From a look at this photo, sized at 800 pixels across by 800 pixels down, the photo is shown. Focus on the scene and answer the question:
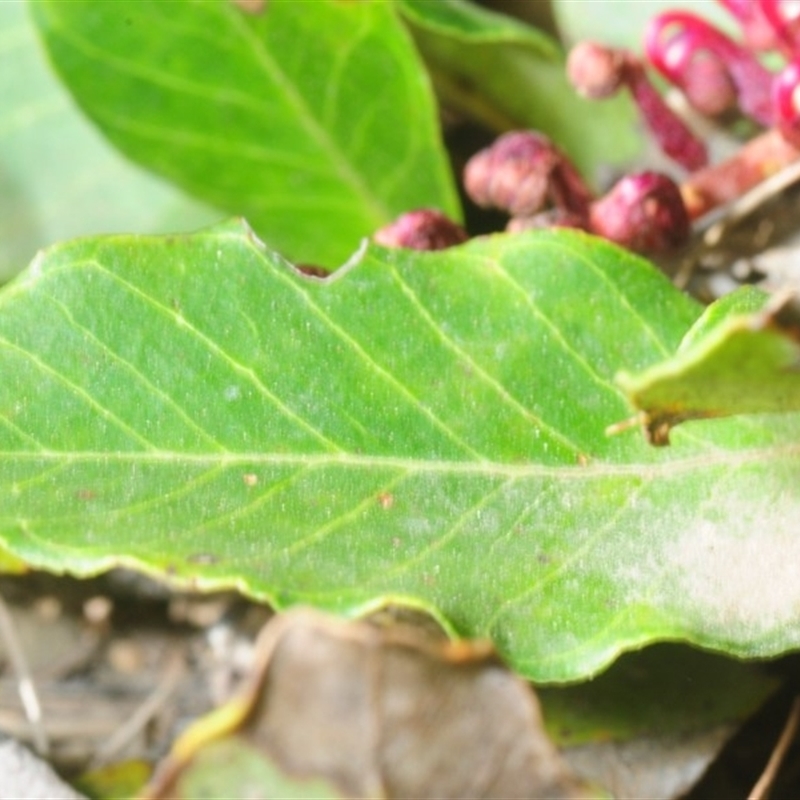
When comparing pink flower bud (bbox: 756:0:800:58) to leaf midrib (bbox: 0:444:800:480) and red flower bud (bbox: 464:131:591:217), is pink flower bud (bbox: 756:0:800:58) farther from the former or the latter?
leaf midrib (bbox: 0:444:800:480)

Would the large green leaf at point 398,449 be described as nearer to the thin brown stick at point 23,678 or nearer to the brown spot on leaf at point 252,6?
the brown spot on leaf at point 252,6

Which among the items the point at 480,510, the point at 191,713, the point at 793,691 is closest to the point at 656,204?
the point at 480,510

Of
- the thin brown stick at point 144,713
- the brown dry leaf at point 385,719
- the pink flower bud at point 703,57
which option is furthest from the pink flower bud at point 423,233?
the thin brown stick at point 144,713

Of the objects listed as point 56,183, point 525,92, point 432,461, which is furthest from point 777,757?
point 56,183

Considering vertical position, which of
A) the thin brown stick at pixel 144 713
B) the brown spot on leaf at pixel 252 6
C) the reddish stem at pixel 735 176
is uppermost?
the brown spot on leaf at pixel 252 6

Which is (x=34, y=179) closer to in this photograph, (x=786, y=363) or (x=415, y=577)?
(x=415, y=577)

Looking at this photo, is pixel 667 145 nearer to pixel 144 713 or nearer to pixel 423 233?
pixel 423 233
